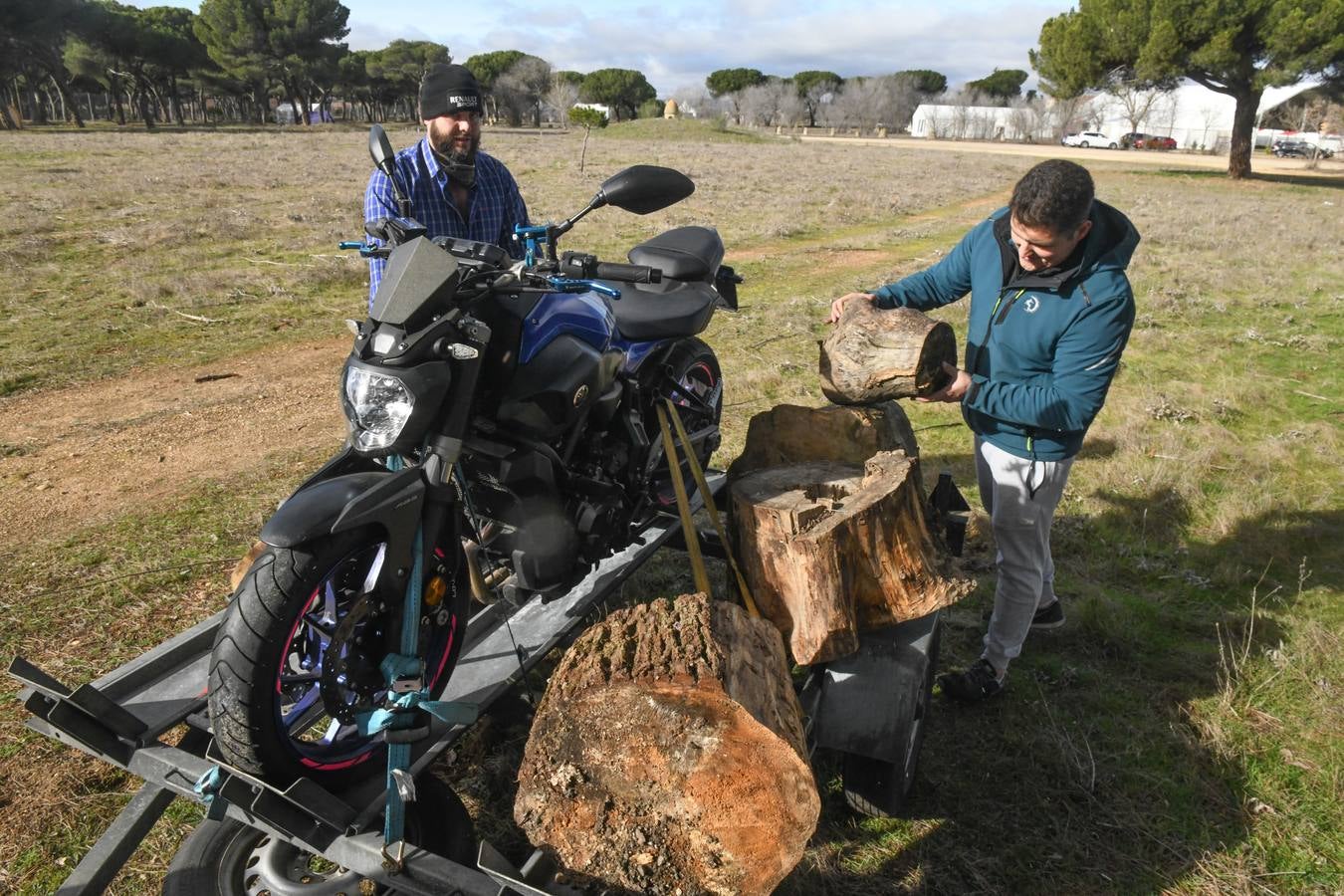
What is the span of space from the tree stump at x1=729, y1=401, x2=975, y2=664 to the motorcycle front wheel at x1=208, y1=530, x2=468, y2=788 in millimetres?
1015

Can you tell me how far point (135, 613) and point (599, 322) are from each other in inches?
97.9

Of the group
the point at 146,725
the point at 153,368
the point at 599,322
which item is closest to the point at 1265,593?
the point at 599,322

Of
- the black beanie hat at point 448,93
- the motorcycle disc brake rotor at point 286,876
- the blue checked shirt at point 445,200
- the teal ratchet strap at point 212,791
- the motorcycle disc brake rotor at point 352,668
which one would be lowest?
the motorcycle disc brake rotor at point 286,876

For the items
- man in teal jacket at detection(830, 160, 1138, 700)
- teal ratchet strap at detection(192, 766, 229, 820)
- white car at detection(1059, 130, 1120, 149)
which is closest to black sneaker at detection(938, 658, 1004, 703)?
man in teal jacket at detection(830, 160, 1138, 700)

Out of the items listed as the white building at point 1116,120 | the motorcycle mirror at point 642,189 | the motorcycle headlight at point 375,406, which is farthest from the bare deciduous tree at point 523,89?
the motorcycle headlight at point 375,406

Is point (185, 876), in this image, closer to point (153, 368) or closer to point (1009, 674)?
point (1009, 674)

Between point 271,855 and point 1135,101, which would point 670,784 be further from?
point 1135,101

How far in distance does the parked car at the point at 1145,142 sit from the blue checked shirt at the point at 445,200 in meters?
65.4

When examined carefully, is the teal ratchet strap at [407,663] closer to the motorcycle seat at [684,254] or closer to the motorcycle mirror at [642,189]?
the motorcycle mirror at [642,189]

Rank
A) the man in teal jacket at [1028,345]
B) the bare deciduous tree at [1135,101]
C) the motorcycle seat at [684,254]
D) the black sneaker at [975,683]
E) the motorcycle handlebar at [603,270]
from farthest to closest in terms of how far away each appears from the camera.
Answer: the bare deciduous tree at [1135,101] < the motorcycle seat at [684,254] < the black sneaker at [975,683] < the man in teal jacket at [1028,345] < the motorcycle handlebar at [603,270]

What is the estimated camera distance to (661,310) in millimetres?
3662

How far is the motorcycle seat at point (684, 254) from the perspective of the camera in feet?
12.2

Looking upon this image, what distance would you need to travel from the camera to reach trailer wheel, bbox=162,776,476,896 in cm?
220

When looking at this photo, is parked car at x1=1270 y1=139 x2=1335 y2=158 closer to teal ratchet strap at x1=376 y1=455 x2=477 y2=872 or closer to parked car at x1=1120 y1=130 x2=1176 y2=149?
parked car at x1=1120 y1=130 x2=1176 y2=149
